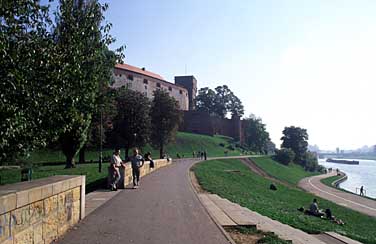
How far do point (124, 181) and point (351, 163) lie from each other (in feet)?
613

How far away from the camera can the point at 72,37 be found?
545 inches

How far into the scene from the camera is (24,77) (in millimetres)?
11211

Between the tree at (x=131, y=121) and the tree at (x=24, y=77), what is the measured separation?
3506cm

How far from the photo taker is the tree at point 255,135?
118662 mm

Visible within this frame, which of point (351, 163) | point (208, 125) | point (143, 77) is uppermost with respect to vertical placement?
point (143, 77)

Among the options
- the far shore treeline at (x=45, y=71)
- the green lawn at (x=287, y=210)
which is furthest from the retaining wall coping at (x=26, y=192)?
the green lawn at (x=287, y=210)

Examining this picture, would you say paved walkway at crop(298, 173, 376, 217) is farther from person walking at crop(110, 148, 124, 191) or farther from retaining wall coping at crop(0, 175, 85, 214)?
retaining wall coping at crop(0, 175, 85, 214)

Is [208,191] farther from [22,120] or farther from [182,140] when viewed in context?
Answer: [182,140]

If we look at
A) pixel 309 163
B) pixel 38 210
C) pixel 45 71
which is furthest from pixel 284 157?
pixel 38 210

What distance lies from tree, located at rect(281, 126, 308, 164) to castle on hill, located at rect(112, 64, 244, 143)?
14120 millimetres

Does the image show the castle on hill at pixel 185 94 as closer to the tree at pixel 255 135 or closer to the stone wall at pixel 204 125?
the stone wall at pixel 204 125

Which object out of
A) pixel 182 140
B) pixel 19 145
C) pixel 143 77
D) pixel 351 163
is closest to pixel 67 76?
pixel 19 145

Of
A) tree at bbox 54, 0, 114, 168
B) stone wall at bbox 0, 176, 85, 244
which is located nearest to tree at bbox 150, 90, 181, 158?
tree at bbox 54, 0, 114, 168

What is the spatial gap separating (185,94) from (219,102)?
22.3 metres
